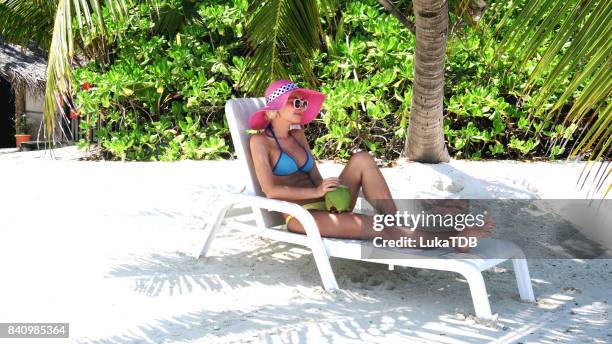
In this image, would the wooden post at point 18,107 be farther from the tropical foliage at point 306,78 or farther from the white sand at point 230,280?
the white sand at point 230,280

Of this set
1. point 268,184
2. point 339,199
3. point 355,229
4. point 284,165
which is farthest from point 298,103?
point 355,229

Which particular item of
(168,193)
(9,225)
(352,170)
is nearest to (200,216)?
(168,193)

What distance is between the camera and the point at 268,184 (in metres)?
3.85

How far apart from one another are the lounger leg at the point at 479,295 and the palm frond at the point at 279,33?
274 centimetres

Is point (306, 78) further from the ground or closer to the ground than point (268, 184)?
further from the ground

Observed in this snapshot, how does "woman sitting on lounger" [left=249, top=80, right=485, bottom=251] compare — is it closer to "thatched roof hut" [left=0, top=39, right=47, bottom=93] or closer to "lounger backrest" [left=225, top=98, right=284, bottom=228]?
"lounger backrest" [left=225, top=98, right=284, bottom=228]

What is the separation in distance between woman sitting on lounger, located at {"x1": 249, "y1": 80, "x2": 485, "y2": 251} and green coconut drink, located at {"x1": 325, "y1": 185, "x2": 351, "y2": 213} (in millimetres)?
30

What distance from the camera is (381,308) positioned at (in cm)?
339

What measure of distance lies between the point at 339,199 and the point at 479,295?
940 millimetres

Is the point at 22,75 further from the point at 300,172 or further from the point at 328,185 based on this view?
the point at 328,185

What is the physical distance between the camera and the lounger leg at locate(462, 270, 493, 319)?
3203mm

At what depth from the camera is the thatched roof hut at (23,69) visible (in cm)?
1173

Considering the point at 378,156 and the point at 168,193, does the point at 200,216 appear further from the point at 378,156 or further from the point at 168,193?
the point at 378,156

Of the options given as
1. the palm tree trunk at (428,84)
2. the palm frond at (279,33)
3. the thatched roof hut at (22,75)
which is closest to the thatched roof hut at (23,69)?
the thatched roof hut at (22,75)
